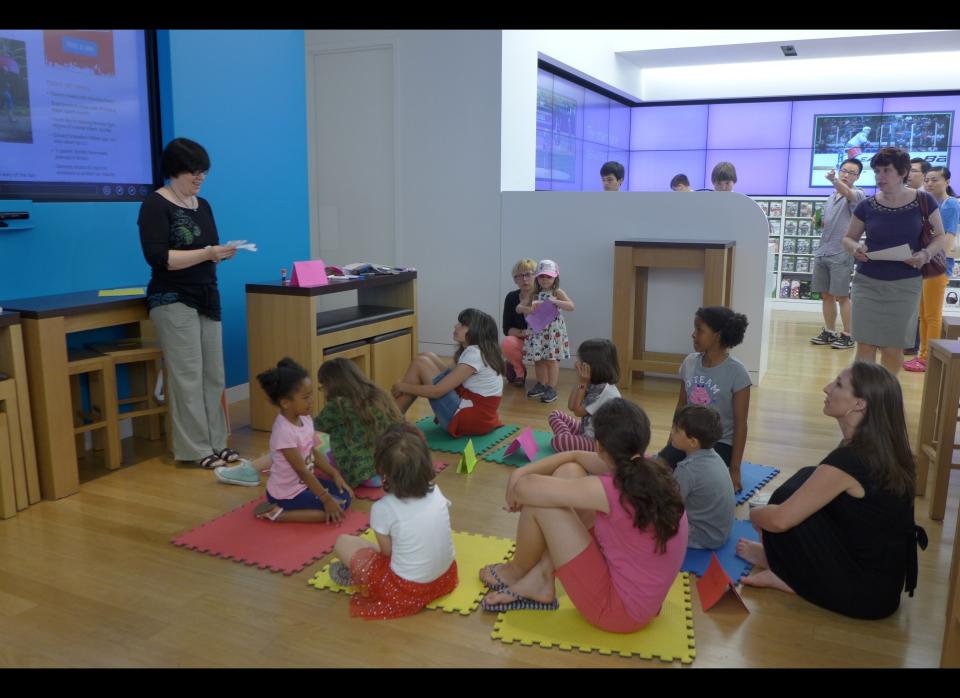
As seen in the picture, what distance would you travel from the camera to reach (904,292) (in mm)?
4051

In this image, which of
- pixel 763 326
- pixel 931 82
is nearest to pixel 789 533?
pixel 763 326

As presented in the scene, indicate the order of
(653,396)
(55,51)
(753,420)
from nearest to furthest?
(55,51)
(753,420)
(653,396)

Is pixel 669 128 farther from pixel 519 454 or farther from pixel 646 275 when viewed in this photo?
pixel 519 454

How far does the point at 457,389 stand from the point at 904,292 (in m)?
2.38

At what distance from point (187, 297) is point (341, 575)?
69.3 inches

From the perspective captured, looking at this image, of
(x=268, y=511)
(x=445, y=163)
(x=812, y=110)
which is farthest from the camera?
(x=812, y=110)

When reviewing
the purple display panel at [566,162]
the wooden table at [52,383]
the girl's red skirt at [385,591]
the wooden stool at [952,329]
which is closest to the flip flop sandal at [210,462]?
the wooden table at [52,383]

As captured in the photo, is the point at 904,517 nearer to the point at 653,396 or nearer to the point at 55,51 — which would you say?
the point at 653,396

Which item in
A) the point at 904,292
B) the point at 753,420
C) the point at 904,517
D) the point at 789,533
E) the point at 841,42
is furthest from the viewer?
the point at 841,42

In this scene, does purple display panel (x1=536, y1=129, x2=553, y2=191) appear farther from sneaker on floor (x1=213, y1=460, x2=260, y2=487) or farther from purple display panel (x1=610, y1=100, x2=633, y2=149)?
sneaker on floor (x1=213, y1=460, x2=260, y2=487)

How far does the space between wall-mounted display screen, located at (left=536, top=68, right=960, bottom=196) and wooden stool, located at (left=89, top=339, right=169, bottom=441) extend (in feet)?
15.5

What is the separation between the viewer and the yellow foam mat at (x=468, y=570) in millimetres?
2506

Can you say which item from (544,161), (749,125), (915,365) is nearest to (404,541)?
(915,365)

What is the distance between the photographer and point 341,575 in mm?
2627
